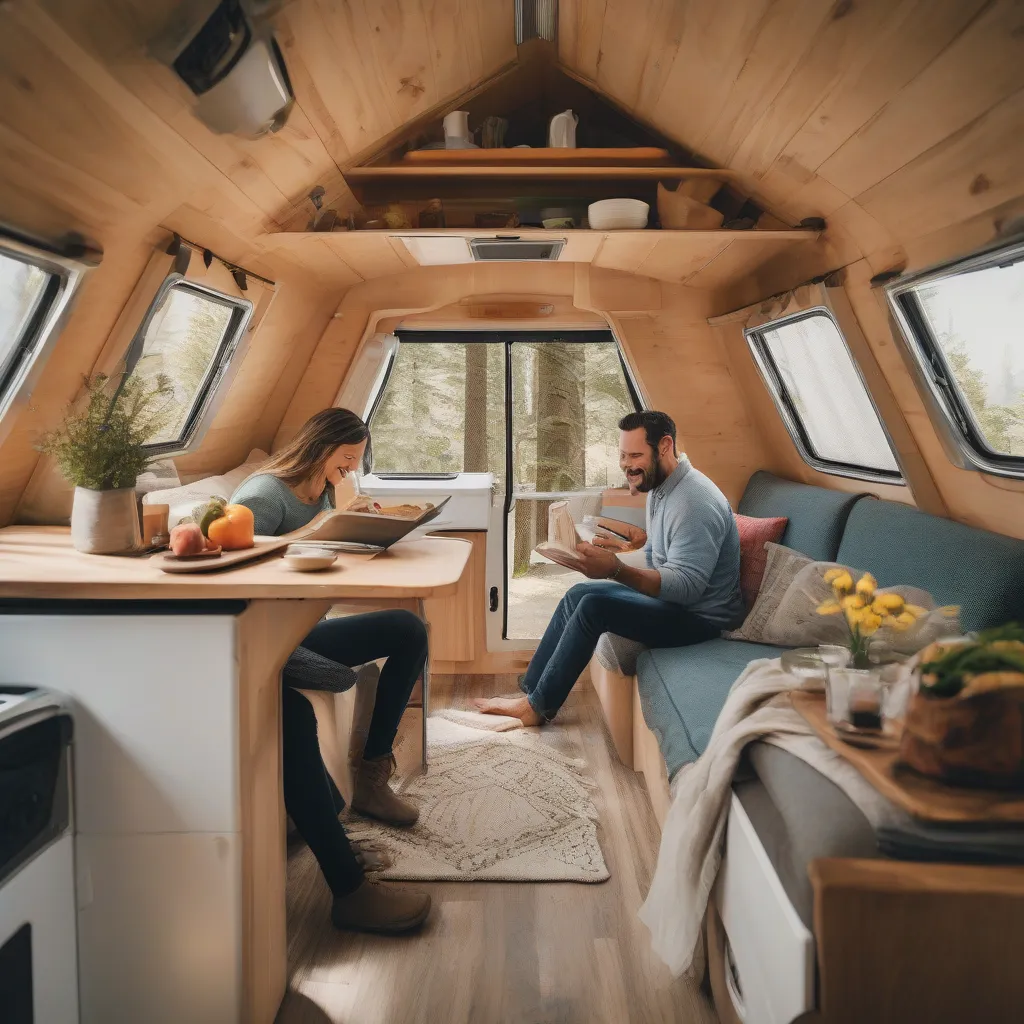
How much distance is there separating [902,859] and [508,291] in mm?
3361

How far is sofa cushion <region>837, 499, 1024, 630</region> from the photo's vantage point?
2227 mm

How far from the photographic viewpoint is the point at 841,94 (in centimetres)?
212

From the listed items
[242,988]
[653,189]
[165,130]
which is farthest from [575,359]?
[242,988]

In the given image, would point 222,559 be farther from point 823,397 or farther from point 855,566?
point 823,397

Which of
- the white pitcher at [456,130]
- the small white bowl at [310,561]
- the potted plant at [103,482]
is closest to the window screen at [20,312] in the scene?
the potted plant at [103,482]

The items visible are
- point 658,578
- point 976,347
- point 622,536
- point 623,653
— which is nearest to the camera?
point 976,347

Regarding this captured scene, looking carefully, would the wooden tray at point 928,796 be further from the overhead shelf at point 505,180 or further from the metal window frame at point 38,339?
the overhead shelf at point 505,180

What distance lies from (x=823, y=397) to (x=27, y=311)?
281 centimetres

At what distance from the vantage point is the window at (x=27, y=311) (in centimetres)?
217

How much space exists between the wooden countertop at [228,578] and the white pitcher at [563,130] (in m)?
2.08

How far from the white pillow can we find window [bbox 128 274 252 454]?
190 mm

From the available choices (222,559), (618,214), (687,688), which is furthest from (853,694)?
(618,214)

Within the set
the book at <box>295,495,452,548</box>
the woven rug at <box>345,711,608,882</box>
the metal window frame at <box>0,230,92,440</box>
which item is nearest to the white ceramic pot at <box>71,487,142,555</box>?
the book at <box>295,495,452,548</box>

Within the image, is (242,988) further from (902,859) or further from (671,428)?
(671,428)
